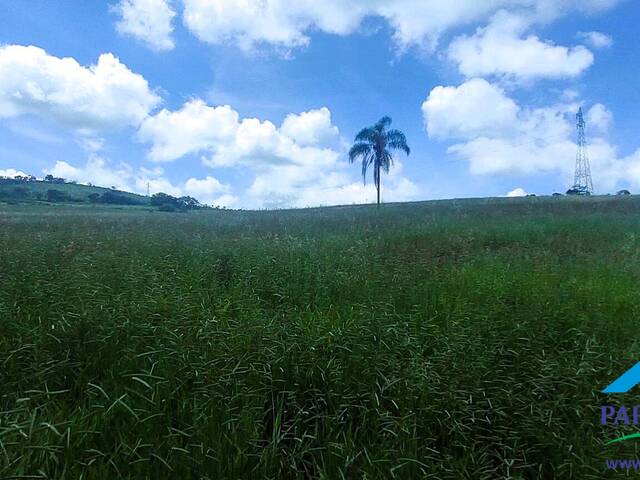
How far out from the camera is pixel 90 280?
458 cm

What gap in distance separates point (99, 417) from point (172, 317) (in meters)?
1.42

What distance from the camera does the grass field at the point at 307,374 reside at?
2016 mm

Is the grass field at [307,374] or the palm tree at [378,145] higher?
the palm tree at [378,145]

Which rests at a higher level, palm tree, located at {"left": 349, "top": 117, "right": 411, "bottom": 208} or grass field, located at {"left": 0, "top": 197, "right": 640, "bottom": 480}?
palm tree, located at {"left": 349, "top": 117, "right": 411, "bottom": 208}

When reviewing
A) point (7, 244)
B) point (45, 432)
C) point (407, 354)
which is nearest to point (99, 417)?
point (45, 432)

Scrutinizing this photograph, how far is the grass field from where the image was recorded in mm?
2016

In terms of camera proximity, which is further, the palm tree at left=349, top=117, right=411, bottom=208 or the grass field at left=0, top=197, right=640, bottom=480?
the palm tree at left=349, top=117, right=411, bottom=208

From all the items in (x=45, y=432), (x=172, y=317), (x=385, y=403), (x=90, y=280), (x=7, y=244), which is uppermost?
(x=7, y=244)

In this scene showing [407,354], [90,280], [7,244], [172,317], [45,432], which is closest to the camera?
[45,432]

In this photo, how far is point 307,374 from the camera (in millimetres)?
2771

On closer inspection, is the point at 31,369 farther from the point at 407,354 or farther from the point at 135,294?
the point at 407,354

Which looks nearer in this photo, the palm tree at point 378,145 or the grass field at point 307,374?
the grass field at point 307,374

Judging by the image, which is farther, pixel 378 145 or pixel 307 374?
pixel 378 145

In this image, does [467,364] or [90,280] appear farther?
[90,280]
